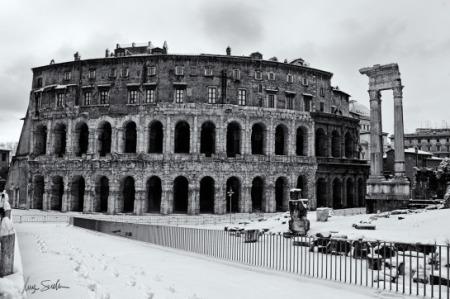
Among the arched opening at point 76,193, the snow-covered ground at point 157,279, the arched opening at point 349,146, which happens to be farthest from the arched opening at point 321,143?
the snow-covered ground at point 157,279

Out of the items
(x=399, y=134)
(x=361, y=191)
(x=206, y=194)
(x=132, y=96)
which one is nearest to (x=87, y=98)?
(x=132, y=96)

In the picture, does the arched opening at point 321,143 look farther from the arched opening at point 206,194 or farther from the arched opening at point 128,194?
the arched opening at point 128,194

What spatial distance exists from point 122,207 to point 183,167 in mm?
7351

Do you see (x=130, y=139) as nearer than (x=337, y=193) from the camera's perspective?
Yes

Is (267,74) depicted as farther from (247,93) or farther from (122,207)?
(122,207)

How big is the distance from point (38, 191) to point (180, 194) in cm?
1561

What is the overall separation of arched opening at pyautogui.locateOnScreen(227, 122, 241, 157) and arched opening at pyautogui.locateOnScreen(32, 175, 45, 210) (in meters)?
20.4

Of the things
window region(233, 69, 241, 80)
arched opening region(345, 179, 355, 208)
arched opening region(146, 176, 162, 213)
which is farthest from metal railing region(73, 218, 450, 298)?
arched opening region(345, 179, 355, 208)

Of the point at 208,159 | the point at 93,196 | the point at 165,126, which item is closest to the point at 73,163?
the point at 93,196

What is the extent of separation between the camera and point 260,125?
39250 millimetres

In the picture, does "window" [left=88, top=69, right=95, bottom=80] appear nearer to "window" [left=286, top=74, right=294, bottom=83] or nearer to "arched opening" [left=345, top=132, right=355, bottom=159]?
"window" [left=286, top=74, right=294, bottom=83]

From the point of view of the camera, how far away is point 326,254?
9.57 metres
